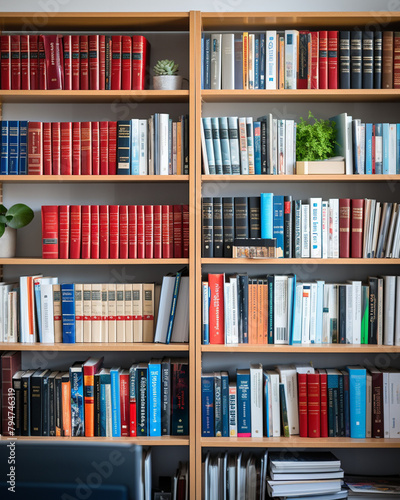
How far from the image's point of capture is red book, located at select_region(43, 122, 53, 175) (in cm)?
238

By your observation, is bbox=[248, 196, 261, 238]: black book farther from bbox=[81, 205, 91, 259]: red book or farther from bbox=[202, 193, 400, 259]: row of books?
bbox=[81, 205, 91, 259]: red book

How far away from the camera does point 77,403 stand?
2.37 metres

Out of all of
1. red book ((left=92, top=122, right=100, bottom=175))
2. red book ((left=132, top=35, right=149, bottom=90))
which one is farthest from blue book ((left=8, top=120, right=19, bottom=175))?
red book ((left=132, top=35, right=149, bottom=90))

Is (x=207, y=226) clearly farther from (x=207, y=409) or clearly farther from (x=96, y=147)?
(x=207, y=409)

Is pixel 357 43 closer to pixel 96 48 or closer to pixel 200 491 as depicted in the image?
pixel 96 48

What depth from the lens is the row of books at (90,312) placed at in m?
2.38

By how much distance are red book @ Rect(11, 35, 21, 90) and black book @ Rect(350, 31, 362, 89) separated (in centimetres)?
150

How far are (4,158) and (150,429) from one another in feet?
4.59

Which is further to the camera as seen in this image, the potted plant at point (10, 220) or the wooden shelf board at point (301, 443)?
the potted plant at point (10, 220)

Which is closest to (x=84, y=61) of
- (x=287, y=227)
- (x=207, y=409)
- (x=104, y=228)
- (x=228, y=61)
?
(x=228, y=61)

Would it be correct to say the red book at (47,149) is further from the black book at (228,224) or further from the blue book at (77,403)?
the blue book at (77,403)

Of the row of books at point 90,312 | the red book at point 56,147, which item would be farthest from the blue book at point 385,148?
the red book at point 56,147

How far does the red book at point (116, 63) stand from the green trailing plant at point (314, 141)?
33.2 inches

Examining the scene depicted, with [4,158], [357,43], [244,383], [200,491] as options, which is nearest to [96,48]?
[4,158]
